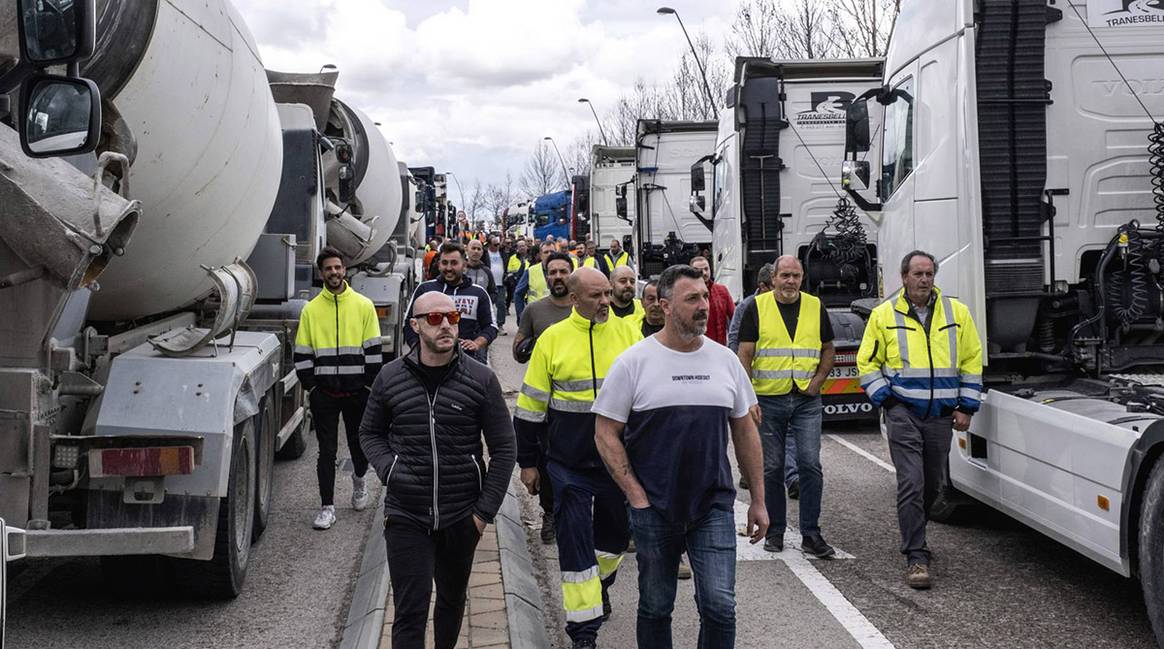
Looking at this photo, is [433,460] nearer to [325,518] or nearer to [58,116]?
[58,116]

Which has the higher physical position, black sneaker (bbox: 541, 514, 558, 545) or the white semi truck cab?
the white semi truck cab

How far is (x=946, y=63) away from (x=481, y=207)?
11968 centimetres

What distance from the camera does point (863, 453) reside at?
1077 cm

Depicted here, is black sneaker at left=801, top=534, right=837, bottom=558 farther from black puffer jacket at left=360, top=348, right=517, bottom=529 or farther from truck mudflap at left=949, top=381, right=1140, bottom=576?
black puffer jacket at left=360, top=348, right=517, bottom=529

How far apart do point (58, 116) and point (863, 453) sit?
27.2 ft

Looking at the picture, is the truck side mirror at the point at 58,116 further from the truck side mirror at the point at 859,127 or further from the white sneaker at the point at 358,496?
the truck side mirror at the point at 859,127

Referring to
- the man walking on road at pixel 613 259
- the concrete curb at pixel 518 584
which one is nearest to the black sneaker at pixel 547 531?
the concrete curb at pixel 518 584

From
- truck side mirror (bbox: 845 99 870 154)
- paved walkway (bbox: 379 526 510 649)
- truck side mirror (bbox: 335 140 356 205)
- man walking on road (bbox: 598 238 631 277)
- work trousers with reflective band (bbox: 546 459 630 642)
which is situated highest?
truck side mirror (bbox: 335 140 356 205)

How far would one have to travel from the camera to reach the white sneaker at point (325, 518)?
8.24 meters

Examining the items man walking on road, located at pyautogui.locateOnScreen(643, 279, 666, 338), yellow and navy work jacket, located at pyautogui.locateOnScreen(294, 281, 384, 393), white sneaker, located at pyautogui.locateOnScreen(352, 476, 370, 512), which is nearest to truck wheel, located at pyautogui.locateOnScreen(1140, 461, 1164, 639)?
man walking on road, located at pyautogui.locateOnScreen(643, 279, 666, 338)

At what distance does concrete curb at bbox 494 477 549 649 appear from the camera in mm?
5508

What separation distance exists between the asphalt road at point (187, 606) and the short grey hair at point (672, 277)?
2.54m

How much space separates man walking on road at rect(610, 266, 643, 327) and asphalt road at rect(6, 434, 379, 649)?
2177mm

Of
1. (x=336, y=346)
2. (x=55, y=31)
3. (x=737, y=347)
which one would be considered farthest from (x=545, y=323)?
(x=55, y=31)
